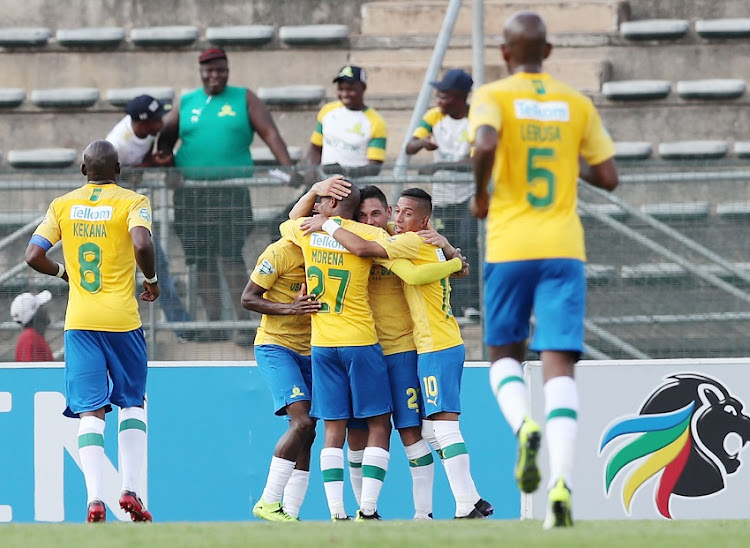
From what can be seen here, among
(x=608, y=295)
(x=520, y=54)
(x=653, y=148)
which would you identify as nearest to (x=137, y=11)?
(x=653, y=148)

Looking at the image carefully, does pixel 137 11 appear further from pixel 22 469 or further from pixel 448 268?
pixel 448 268

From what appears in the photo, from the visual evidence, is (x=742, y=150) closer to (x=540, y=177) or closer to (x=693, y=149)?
(x=693, y=149)

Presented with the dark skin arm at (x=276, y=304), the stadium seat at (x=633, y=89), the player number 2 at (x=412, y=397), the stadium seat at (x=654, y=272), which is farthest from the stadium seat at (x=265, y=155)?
the player number 2 at (x=412, y=397)

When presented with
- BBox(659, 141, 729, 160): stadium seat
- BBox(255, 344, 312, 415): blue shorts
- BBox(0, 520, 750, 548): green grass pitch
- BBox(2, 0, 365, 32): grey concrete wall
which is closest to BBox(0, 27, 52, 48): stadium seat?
BBox(2, 0, 365, 32): grey concrete wall

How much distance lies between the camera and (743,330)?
10469 mm

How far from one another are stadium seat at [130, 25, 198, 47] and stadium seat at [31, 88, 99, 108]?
0.70 meters

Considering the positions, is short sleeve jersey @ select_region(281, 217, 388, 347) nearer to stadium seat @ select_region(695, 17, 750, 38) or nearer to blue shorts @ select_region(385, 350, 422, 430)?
blue shorts @ select_region(385, 350, 422, 430)

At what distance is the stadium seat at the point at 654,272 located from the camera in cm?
1047

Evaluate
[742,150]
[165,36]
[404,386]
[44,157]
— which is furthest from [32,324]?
[742,150]

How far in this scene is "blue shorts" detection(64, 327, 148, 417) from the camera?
877 centimetres

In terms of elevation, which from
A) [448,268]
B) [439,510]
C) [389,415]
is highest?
[448,268]

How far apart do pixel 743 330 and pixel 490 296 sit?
4.37m

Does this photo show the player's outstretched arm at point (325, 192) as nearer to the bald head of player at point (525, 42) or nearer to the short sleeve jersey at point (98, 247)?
the short sleeve jersey at point (98, 247)

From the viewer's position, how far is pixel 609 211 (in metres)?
10.5
